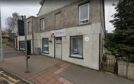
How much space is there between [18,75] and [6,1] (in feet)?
14.3

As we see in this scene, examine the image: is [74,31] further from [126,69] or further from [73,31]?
[126,69]

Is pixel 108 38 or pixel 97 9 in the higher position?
pixel 97 9

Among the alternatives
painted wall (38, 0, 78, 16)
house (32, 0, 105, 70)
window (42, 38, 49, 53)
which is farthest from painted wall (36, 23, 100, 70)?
window (42, 38, 49, 53)

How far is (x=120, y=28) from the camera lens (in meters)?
9.71

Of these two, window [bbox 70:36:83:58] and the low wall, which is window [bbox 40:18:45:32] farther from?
the low wall

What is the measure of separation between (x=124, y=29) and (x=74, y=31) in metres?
4.11

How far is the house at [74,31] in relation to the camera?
1027cm

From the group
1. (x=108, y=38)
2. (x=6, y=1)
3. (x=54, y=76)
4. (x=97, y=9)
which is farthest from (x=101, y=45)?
(x=6, y=1)

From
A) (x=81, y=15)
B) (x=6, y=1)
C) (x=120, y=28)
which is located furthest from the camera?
(x=81, y=15)

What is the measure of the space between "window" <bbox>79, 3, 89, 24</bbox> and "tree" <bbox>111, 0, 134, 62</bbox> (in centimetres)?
198

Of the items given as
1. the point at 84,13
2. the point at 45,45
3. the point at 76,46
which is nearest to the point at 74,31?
the point at 76,46

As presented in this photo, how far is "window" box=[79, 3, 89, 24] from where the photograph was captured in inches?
438

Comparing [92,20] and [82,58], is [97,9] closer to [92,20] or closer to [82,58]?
[92,20]

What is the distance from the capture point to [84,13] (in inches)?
448
